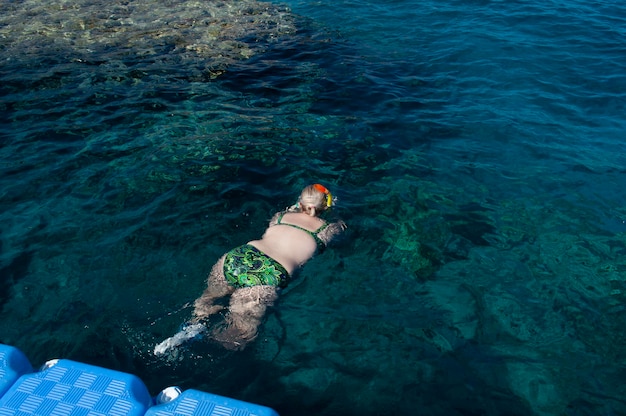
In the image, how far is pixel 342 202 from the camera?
320 inches

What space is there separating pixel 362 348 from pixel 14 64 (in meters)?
11.4

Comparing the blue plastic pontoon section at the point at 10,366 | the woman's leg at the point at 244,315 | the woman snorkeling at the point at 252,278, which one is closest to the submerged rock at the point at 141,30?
the woman snorkeling at the point at 252,278

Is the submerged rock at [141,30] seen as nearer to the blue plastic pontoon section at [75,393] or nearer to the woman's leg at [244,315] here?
the woman's leg at [244,315]

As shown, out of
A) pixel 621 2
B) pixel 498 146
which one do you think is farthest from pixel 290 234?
pixel 621 2

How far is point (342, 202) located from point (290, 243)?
1.92 metres

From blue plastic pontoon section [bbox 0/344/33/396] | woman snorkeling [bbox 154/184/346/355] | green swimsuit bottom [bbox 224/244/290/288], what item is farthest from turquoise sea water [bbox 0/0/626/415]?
blue plastic pontoon section [bbox 0/344/33/396]

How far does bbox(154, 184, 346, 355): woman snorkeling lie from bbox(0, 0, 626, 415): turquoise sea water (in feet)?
0.70

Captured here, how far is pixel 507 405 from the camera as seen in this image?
16.7 feet

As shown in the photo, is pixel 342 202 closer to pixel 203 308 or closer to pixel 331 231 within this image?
pixel 331 231

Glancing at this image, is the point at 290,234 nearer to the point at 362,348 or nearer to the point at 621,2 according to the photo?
the point at 362,348

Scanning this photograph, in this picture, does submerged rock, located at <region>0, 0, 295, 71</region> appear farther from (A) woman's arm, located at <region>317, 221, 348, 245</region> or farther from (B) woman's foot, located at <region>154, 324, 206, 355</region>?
(B) woman's foot, located at <region>154, 324, 206, 355</region>

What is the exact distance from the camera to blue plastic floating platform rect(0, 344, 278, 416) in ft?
12.6

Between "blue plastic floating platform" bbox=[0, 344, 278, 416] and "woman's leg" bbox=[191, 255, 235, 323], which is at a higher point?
"blue plastic floating platform" bbox=[0, 344, 278, 416]

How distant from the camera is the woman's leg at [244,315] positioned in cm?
556
